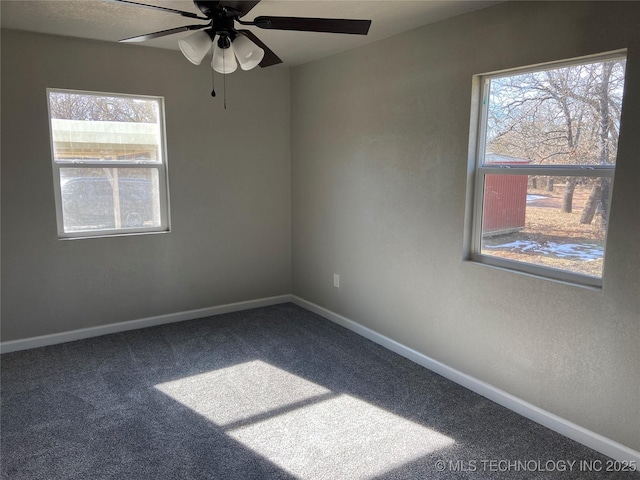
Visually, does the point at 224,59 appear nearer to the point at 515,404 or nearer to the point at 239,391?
the point at 239,391

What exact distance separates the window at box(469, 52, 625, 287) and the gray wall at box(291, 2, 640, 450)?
0.33 ft

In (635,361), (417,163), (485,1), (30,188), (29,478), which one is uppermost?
(485,1)

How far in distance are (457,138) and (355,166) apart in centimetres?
108

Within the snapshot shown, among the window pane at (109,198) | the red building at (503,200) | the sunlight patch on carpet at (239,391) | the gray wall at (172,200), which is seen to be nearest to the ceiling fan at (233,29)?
the red building at (503,200)

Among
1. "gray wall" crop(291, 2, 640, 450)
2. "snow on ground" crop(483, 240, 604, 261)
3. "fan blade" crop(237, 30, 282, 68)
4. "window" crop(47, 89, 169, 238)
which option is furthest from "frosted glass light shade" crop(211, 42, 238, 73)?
"snow on ground" crop(483, 240, 604, 261)

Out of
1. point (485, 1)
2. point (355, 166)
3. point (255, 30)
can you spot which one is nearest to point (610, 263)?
point (485, 1)

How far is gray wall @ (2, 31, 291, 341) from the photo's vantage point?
11.2ft

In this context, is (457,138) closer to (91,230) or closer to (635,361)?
(635,361)

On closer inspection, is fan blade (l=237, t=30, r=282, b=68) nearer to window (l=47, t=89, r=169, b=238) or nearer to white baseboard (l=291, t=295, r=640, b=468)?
window (l=47, t=89, r=169, b=238)

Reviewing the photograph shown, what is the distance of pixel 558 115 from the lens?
246 centimetres

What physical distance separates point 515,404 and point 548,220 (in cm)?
112

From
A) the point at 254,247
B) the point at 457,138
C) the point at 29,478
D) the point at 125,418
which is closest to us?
the point at 29,478

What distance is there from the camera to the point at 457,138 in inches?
114

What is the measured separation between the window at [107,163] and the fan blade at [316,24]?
2.22 m
